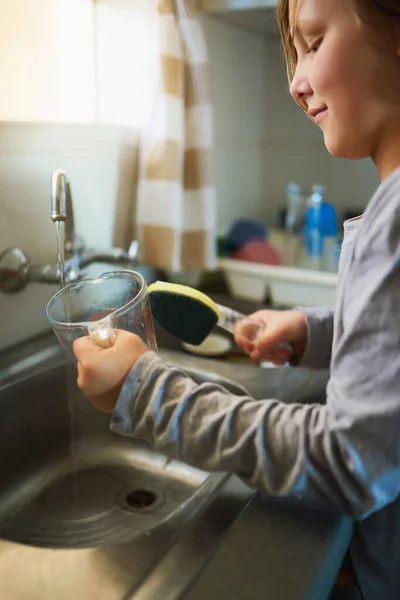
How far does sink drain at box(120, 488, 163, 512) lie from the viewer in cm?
74

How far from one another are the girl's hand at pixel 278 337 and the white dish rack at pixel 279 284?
50 cm

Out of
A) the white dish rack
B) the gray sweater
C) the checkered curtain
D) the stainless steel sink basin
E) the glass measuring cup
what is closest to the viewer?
the gray sweater

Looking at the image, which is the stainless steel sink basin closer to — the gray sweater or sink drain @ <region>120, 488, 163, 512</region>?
sink drain @ <region>120, 488, 163, 512</region>

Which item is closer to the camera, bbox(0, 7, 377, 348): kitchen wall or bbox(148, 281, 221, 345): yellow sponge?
bbox(148, 281, 221, 345): yellow sponge

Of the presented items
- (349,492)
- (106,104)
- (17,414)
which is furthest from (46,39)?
(349,492)

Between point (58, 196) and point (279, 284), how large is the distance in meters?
0.66

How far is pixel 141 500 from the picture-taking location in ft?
2.49

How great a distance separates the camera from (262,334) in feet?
2.36

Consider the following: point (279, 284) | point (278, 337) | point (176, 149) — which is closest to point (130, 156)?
point (176, 149)

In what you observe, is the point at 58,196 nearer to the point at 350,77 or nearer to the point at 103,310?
the point at 103,310

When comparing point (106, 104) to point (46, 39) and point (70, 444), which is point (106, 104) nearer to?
point (46, 39)

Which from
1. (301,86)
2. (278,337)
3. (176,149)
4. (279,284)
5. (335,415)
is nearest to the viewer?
(335,415)

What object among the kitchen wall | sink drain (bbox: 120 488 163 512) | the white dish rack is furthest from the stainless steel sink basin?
the white dish rack

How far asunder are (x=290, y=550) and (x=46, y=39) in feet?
2.76
